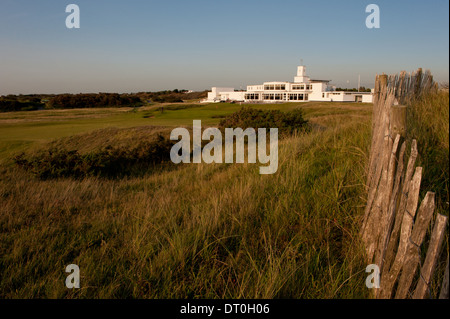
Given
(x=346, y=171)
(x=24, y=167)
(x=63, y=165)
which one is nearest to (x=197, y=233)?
(x=346, y=171)

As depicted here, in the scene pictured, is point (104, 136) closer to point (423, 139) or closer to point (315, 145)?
point (315, 145)

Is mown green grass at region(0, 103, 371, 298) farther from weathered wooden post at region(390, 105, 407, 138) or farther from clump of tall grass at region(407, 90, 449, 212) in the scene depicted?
weathered wooden post at region(390, 105, 407, 138)

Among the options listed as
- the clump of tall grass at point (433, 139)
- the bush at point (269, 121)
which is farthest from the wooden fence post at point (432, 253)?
the bush at point (269, 121)

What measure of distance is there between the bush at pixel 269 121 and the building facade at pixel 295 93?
51966 mm

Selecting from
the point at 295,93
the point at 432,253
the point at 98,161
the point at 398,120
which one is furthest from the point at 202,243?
the point at 295,93

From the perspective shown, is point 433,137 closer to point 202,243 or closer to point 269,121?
point 202,243

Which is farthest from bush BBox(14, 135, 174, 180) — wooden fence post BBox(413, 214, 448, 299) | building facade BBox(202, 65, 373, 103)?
building facade BBox(202, 65, 373, 103)

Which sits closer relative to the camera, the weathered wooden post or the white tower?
the weathered wooden post

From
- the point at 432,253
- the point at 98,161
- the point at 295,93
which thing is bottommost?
the point at 98,161

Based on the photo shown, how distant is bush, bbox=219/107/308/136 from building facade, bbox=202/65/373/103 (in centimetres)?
5197

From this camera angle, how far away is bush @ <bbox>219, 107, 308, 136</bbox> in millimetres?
13970

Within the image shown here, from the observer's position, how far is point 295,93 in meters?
71.1

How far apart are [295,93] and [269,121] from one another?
59717mm

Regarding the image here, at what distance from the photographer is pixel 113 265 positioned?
9.89 feet
